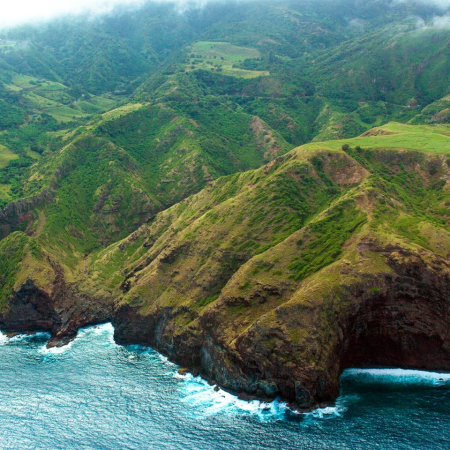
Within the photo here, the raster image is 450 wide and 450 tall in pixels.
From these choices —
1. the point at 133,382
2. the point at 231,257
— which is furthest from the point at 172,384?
the point at 231,257

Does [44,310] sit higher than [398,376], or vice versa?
[44,310]

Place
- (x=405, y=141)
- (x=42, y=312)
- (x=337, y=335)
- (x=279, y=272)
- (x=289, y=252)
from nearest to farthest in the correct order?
(x=337, y=335)
(x=279, y=272)
(x=289, y=252)
(x=42, y=312)
(x=405, y=141)

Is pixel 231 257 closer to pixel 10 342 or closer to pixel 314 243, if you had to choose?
pixel 314 243

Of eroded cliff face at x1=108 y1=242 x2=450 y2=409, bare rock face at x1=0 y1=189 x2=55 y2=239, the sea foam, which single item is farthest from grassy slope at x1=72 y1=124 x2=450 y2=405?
bare rock face at x1=0 y1=189 x2=55 y2=239

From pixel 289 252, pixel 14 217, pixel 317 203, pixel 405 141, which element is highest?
pixel 405 141

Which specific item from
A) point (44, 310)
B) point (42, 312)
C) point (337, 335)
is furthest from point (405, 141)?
point (42, 312)

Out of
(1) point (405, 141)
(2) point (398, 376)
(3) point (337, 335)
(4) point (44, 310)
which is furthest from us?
(1) point (405, 141)

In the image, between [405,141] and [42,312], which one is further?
[405,141]

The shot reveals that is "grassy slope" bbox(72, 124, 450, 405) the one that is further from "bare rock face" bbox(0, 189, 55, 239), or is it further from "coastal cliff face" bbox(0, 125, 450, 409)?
"bare rock face" bbox(0, 189, 55, 239)

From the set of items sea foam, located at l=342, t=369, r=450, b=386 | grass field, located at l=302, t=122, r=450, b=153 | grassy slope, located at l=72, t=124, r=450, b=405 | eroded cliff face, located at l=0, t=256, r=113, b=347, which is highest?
grass field, located at l=302, t=122, r=450, b=153

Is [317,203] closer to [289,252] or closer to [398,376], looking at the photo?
[289,252]
